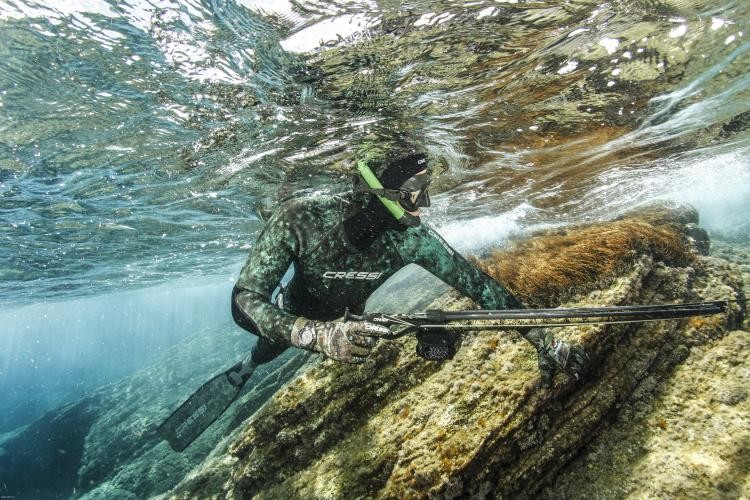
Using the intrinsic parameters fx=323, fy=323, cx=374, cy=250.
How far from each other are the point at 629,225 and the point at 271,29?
24.3ft

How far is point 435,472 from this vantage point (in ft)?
10.2

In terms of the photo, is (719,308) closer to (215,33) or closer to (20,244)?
(215,33)

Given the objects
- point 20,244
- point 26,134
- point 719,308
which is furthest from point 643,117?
point 20,244

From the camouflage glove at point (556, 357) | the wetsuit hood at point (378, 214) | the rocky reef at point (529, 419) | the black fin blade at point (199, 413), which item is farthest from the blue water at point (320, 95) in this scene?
the black fin blade at point (199, 413)

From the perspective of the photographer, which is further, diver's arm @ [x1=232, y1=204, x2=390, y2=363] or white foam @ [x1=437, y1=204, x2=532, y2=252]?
white foam @ [x1=437, y1=204, x2=532, y2=252]

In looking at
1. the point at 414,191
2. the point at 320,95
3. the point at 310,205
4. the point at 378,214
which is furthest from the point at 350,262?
the point at 320,95

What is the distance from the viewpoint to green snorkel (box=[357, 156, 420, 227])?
3711 mm

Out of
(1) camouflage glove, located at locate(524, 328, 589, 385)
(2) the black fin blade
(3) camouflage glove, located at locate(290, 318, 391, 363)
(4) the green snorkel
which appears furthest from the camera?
(2) the black fin blade

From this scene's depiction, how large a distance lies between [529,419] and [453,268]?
6.28 ft

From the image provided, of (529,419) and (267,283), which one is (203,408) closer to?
(267,283)

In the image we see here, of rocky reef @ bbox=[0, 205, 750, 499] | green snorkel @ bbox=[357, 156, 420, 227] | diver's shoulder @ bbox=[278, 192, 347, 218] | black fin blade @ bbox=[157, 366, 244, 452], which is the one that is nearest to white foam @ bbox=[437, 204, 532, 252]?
rocky reef @ bbox=[0, 205, 750, 499]

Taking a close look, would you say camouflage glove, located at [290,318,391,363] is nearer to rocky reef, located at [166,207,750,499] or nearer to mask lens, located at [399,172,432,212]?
rocky reef, located at [166,207,750,499]

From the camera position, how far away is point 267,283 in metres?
3.54

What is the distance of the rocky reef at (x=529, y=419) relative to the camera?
10.1 ft
